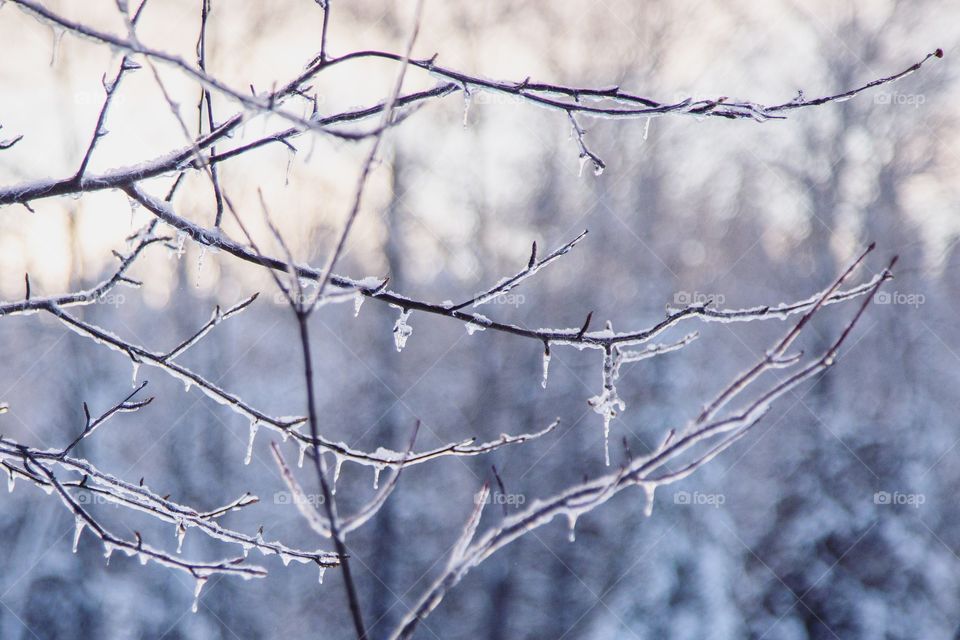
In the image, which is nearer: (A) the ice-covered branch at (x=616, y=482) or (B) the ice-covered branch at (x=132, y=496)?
(A) the ice-covered branch at (x=616, y=482)

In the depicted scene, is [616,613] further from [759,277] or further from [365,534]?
[759,277]

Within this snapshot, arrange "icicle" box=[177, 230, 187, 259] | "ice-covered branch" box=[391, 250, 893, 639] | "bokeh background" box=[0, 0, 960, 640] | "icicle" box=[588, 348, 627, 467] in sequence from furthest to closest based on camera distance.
Result: "bokeh background" box=[0, 0, 960, 640]
"icicle" box=[177, 230, 187, 259]
"icicle" box=[588, 348, 627, 467]
"ice-covered branch" box=[391, 250, 893, 639]

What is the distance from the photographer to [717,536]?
346 inches

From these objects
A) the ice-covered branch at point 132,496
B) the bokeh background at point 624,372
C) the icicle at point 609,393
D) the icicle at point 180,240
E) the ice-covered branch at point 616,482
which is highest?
the bokeh background at point 624,372

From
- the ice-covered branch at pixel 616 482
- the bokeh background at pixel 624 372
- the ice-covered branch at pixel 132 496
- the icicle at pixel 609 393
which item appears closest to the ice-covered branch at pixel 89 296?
the ice-covered branch at pixel 132 496

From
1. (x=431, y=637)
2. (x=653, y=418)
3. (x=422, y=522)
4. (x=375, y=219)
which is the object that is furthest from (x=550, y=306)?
(x=431, y=637)

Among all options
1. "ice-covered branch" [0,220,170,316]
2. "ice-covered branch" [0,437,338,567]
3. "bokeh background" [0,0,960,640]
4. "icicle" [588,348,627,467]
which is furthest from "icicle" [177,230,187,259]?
"bokeh background" [0,0,960,640]

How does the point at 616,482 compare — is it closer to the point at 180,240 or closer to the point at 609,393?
the point at 609,393

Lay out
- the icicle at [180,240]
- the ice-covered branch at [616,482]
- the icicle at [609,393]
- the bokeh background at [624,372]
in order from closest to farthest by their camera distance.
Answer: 1. the ice-covered branch at [616,482]
2. the icicle at [609,393]
3. the icicle at [180,240]
4. the bokeh background at [624,372]

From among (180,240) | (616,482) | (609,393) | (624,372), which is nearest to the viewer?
(616,482)

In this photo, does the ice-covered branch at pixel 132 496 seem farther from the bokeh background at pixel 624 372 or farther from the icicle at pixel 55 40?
the bokeh background at pixel 624 372

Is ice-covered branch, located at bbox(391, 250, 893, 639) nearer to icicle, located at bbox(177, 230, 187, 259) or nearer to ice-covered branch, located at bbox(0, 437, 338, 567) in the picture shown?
ice-covered branch, located at bbox(0, 437, 338, 567)

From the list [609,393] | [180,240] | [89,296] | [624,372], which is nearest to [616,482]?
[609,393]

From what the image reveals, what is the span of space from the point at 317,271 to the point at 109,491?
941mm
